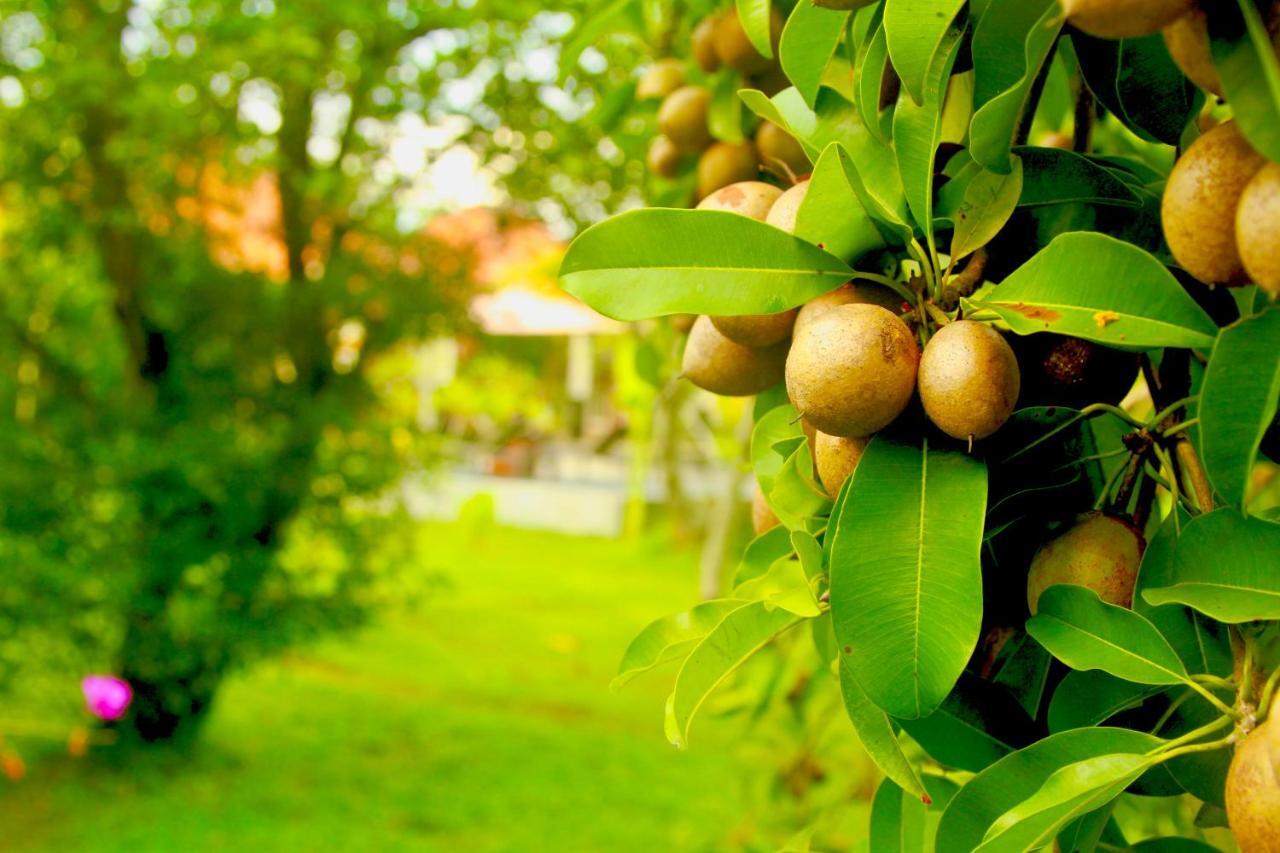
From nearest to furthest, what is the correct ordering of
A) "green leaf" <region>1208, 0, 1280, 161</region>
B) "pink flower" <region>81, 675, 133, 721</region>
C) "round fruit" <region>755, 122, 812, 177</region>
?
"green leaf" <region>1208, 0, 1280, 161</region> < "round fruit" <region>755, 122, 812, 177</region> < "pink flower" <region>81, 675, 133, 721</region>

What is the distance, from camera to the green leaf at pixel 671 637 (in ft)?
1.91

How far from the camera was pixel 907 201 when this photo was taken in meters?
0.50

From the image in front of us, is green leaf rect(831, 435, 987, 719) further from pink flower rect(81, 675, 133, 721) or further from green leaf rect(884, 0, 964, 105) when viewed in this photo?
pink flower rect(81, 675, 133, 721)

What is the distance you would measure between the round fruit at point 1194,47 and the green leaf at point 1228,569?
6.4 inches

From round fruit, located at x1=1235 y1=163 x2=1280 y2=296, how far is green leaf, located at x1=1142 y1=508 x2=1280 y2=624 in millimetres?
123

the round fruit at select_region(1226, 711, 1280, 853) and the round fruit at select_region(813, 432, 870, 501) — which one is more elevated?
the round fruit at select_region(813, 432, 870, 501)

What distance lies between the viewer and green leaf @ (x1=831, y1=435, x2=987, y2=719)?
46 centimetres

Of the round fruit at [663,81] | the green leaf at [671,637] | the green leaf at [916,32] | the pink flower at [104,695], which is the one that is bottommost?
the pink flower at [104,695]

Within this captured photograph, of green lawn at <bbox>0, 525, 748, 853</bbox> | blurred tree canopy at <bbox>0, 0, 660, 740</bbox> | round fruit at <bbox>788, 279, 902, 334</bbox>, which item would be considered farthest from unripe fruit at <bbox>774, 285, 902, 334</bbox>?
blurred tree canopy at <bbox>0, 0, 660, 740</bbox>

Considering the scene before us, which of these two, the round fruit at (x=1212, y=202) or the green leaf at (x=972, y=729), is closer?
the round fruit at (x=1212, y=202)

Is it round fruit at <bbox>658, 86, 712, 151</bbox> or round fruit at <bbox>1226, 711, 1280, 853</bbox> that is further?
round fruit at <bbox>658, 86, 712, 151</bbox>

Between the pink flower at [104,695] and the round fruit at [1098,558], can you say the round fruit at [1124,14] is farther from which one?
the pink flower at [104,695]

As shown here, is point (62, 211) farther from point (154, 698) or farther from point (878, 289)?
point (878, 289)

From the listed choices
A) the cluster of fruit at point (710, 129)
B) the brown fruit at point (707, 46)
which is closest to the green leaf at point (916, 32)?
the cluster of fruit at point (710, 129)
